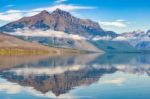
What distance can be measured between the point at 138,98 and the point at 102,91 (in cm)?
981

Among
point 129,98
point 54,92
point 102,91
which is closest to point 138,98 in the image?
point 129,98

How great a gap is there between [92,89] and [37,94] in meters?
11.5

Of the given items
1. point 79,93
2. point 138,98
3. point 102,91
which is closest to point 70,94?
point 79,93

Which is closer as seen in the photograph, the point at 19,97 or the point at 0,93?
the point at 19,97

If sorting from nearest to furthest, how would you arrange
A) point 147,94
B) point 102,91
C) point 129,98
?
point 129,98
point 147,94
point 102,91

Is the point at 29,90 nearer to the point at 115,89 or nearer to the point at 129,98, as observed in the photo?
the point at 115,89

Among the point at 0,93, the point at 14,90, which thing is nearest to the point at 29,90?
the point at 14,90

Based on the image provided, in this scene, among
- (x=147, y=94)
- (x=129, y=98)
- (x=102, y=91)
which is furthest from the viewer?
(x=102, y=91)

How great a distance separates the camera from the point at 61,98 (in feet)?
188

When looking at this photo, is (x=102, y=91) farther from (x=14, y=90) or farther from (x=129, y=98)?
(x=14, y=90)

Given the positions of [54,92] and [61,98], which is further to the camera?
[54,92]

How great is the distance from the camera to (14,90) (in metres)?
67.9

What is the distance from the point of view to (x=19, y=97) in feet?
192

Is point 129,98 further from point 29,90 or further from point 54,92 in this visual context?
point 29,90
